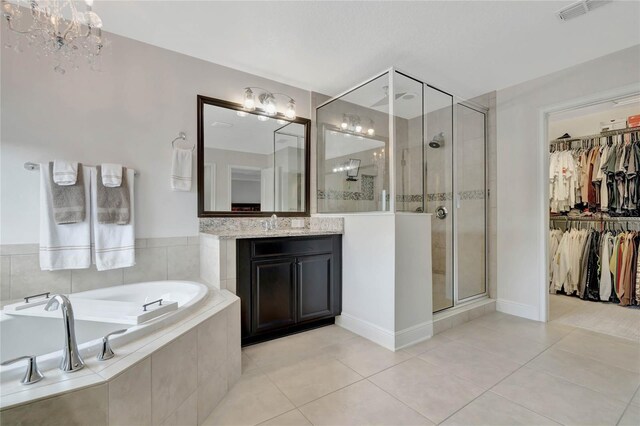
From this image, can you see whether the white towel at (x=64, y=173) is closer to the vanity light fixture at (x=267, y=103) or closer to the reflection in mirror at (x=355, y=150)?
the vanity light fixture at (x=267, y=103)

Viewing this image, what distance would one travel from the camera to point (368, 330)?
2.51 m

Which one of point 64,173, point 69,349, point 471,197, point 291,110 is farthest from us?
point 471,197

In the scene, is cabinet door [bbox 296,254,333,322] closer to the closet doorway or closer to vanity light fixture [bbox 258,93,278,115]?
vanity light fixture [bbox 258,93,278,115]

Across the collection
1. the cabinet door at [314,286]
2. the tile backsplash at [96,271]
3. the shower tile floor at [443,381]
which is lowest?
the shower tile floor at [443,381]

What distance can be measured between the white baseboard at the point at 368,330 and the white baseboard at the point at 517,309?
1744 mm

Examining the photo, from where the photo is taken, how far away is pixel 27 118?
1.95m

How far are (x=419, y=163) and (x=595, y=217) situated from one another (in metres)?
2.82

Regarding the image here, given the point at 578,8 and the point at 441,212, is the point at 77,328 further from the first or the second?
the point at 578,8

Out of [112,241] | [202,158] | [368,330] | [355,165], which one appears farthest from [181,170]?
[368,330]

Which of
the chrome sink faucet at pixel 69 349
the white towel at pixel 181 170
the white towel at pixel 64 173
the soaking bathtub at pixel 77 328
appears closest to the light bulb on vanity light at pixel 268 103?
the white towel at pixel 181 170

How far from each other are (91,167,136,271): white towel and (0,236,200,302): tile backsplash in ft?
0.38

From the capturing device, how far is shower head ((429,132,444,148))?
313 cm

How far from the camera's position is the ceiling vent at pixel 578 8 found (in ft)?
6.29

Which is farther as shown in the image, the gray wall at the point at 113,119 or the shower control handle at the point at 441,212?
the shower control handle at the point at 441,212
